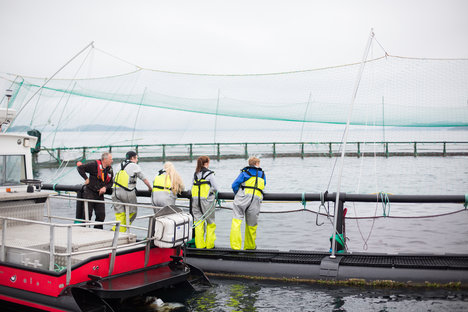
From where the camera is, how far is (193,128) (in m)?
16.5

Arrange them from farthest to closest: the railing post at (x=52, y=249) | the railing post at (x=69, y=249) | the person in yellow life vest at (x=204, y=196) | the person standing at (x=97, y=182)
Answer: the person standing at (x=97, y=182) → the person in yellow life vest at (x=204, y=196) → the railing post at (x=52, y=249) → the railing post at (x=69, y=249)

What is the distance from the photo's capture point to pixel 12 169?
25.9 ft

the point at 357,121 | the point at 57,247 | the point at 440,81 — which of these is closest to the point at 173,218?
the point at 57,247

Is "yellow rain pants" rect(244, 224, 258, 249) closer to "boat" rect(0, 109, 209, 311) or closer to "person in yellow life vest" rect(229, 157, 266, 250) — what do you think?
"person in yellow life vest" rect(229, 157, 266, 250)

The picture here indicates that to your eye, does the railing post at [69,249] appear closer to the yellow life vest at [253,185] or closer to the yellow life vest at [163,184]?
the yellow life vest at [163,184]

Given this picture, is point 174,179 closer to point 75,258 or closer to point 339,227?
point 75,258

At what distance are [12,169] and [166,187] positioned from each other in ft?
8.69

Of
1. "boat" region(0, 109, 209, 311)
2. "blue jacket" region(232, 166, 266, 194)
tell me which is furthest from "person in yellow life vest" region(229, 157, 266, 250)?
"boat" region(0, 109, 209, 311)

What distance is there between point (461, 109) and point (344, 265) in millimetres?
4957

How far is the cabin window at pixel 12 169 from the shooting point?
25.4 ft

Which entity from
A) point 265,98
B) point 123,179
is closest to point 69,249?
point 123,179

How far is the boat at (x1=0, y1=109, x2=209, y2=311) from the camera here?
223 inches

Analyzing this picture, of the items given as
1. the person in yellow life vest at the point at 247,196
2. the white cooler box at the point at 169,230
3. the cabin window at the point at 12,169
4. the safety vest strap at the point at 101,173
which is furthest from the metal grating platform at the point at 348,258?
the cabin window at the point at 12,169

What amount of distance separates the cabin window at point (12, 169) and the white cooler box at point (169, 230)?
2.97m
